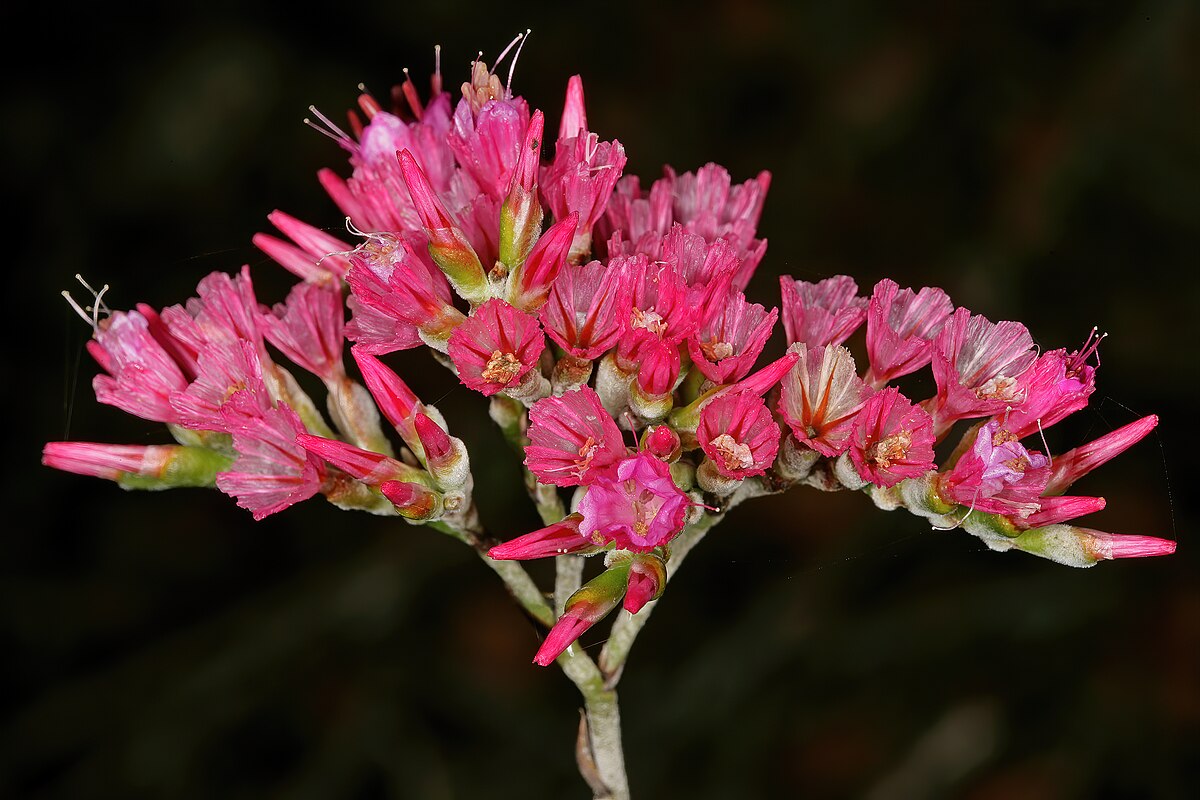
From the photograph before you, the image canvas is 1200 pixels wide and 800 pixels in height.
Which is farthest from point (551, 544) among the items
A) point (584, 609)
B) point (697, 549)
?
point (697, 549)

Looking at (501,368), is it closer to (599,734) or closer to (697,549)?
(599,734)

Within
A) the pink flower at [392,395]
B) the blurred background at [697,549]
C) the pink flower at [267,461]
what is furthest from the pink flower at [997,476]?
the blurred background at [697,549]

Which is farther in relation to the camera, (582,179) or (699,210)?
(699,210)

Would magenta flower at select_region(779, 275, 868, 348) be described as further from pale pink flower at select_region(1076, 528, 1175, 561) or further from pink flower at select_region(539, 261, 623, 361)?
pale pink flower at select_region(1076, 528, 1175, 561)

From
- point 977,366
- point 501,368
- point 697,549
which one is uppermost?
point 501,368

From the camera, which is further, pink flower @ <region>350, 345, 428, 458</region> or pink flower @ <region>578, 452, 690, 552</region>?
pink flower @ <region>350, 345, 428, 458</region>

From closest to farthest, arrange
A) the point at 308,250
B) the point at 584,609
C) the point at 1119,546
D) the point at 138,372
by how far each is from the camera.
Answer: the point at 584,609
the point at 1119,546
the point at 138,372
the point at 308,250

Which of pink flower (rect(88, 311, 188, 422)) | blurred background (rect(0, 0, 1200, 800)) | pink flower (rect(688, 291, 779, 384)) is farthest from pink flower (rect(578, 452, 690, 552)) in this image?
blurred background (rect(0, 0, 1200, 800))

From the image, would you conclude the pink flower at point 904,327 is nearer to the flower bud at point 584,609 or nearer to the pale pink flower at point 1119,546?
the pale pink flower at point 1119,546
